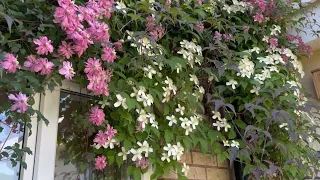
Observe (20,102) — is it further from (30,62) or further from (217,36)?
(217,36)

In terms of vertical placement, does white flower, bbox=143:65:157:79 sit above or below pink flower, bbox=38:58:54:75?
above

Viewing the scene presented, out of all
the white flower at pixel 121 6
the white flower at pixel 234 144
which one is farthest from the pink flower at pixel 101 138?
the white flower at pixel 234 144

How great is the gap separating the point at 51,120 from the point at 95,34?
440 millimetres

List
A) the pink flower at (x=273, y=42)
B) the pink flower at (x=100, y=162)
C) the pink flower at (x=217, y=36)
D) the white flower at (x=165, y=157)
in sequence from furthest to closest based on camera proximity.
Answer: the pink flower at (x=273, y=42)
the pink flower at (x=217, y=36)
the white flower at (x=165, y=157)
the pink flower at (x=100, y=162)

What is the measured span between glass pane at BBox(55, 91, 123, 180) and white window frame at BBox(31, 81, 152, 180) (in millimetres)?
54

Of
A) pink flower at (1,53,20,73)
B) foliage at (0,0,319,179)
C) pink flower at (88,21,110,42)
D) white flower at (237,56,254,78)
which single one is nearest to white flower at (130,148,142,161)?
foliage at (0,0,319,179)

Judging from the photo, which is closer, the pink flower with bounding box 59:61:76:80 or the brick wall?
the pink flower with bounding box 59:61:76:80

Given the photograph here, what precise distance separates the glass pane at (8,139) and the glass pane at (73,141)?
6.7 inches

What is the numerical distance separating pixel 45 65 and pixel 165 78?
645 millimetres

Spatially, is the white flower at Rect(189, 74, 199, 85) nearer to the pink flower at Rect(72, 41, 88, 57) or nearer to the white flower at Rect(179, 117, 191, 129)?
the white flower at Rect(179, 117, 191, 129)

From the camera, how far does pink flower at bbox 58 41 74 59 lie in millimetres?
1294

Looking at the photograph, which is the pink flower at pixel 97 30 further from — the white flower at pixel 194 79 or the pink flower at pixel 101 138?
the white flower at pixel 194 79

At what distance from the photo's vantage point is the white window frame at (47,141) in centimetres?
139

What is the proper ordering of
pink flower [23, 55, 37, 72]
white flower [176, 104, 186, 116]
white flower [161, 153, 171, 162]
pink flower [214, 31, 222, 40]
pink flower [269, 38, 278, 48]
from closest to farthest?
pink flower [23, 55, 37, 72] → white flower [161, 153, 171, 162] → white flower [176, 104, 186, 116] → pink flower [214, 31, 222, 40] → pink flower [269, 38, 278, 48]
